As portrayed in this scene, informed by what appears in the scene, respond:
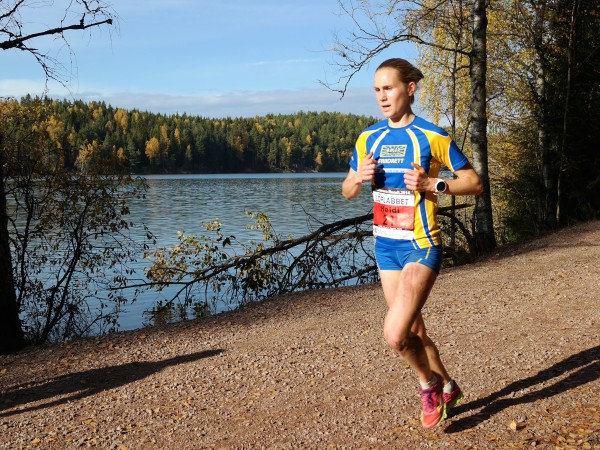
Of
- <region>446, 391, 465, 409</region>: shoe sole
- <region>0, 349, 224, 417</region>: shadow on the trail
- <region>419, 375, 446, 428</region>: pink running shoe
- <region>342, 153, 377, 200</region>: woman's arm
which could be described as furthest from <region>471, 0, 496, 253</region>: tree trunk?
<region>342, 153, 377, 200</region>: woman's arm

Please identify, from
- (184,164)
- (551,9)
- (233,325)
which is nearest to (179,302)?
(233,325)

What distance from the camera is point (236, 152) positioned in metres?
140

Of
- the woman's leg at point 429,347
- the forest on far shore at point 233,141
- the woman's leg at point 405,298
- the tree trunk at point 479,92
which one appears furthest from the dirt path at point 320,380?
the forest on far shore at point 233,141

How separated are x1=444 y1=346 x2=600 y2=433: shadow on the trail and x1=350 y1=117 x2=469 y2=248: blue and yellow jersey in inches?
60.4

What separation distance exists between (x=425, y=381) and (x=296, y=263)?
383 inches

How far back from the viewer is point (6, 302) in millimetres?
9633

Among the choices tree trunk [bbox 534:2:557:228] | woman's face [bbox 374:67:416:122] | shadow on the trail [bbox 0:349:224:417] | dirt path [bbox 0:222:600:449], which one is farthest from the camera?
tree trunk [bbox 534:2:557:228]

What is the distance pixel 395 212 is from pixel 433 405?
1433mm

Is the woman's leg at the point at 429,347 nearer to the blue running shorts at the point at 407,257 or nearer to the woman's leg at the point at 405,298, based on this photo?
the woman's leg at the point at 405,298

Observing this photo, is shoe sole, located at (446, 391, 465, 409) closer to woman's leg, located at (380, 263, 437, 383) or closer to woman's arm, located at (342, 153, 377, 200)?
woman's leg, located at (380, 263, 437, 383)

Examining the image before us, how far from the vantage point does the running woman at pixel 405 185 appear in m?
4.20

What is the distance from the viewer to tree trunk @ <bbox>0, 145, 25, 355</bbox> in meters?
9.41

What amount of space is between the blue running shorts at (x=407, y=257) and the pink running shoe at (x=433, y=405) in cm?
91

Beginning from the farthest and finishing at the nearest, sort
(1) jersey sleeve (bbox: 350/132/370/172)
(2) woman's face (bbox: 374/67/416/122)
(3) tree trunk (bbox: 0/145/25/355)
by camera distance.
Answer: (3) tree trunk (bbox: 0/145/25/355), (1) jersey sleeve (bbox: 350/132/370/172), (2) woman's face (bbox: 374/67/416/122)
